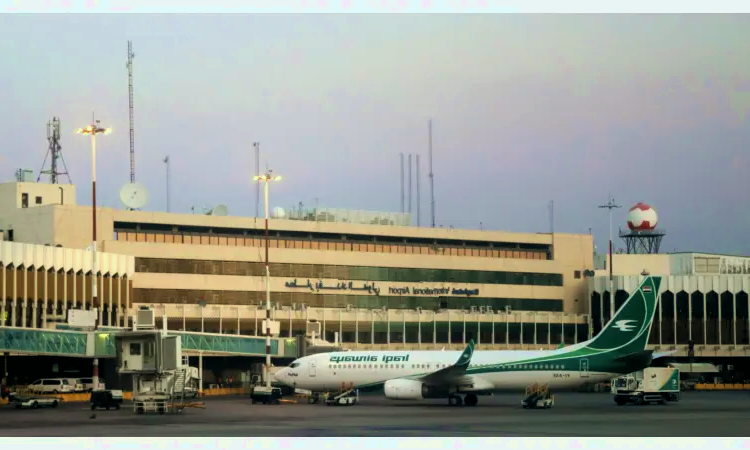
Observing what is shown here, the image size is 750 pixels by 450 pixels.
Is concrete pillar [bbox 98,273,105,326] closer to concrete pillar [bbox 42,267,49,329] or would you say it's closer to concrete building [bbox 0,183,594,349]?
concrete building [bbox 0,183,594,349]

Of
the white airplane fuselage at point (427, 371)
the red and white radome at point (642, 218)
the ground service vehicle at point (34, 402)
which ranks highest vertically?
the red and white radome at point (642, 218)

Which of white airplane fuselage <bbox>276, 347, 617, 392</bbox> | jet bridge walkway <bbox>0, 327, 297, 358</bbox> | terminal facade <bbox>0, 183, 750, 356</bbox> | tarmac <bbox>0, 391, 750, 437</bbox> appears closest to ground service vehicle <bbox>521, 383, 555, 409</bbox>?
tarmac <bbox>0, 391, 750, 437</bbox>

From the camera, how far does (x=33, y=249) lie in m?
90.4

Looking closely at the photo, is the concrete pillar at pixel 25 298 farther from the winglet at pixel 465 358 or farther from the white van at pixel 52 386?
the winglet at pixel 465 358

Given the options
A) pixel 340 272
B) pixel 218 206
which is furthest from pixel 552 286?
pixel 218 206

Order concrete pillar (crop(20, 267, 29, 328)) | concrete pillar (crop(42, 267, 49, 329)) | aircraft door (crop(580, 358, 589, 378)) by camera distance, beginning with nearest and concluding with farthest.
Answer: aircraft door (crop(580, 358, 589, 378))
concrete pillar (crop(20, 267, 29, 328))
concrete pillar (crop(42, 267, 49, 329))

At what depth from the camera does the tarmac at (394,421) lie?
47.2m

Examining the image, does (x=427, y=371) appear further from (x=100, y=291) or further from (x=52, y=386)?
(x=100, y=291)

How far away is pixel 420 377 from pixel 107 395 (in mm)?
19020

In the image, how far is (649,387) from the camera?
7325cm

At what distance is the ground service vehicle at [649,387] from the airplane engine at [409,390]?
10702 millimetres

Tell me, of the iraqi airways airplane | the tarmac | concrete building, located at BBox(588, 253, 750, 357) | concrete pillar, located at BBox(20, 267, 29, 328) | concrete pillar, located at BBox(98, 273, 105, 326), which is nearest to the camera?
the tarmac

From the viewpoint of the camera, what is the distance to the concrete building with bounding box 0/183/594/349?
108 metres

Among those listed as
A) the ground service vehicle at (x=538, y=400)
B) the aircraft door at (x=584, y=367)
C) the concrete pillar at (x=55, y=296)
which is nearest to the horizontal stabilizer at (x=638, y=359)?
the aircraft door at (x=584, y=367)
